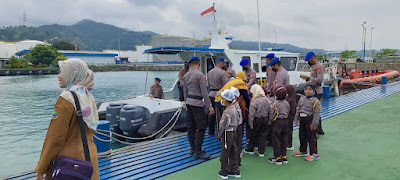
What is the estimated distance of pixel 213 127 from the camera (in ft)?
20.5

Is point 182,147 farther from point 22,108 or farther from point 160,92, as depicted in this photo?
point 22,108

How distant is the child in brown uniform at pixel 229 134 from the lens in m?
3.85

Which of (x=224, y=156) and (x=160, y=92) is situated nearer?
(x=224, y=156)

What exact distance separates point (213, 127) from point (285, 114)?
7.15 ft

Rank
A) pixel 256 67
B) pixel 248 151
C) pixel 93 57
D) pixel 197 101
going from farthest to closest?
1. pixel 93 57
2. pixel 256 67
3. pixel 248 151
4. pixel 197 101

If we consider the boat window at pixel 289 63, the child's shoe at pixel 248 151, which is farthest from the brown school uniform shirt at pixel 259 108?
the boat window at pixel 289 63

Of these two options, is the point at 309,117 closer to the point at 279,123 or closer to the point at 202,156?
the point at 279,123

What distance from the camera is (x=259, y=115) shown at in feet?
15.2

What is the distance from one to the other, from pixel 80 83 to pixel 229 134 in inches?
89.3

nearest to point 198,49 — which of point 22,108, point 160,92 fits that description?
point 160,92

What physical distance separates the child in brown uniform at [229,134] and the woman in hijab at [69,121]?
6.52 feet

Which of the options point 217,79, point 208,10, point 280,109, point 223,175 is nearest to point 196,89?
point 217,79

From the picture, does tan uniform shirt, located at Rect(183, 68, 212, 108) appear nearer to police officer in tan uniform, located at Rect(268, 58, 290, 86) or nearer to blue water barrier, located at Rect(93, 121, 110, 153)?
police officer in tan uniform, located at Rect(268, 58, 290, 86)

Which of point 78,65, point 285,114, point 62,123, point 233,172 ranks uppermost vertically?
point 78,65
